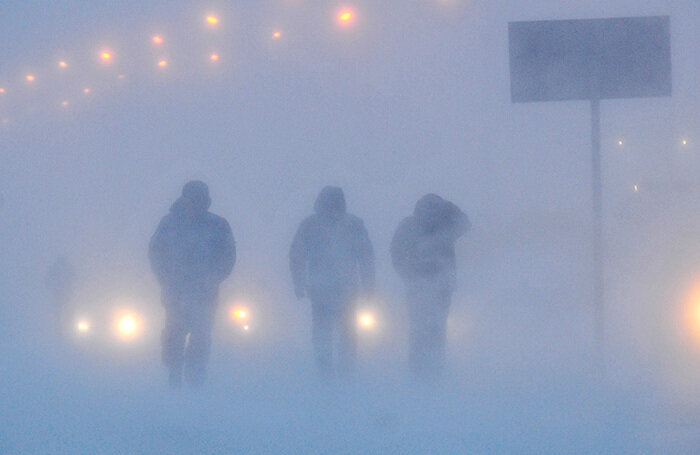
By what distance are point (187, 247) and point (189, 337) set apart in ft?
2.25

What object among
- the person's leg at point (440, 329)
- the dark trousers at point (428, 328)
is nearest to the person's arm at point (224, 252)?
the dark trousers at point (428, 328)

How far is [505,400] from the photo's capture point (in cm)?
480

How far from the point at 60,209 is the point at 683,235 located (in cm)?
1306

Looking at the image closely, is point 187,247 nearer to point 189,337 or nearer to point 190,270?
point 190,270

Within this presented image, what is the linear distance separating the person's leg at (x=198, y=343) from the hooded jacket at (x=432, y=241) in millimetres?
1574

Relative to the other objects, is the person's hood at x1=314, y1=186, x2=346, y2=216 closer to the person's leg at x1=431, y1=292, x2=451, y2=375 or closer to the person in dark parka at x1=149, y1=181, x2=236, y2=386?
the person in dark parka at x1=149, y1=181, x2=236, y2=386

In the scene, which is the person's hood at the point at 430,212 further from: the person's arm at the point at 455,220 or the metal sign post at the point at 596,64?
the metal sign post at the point at 596,64

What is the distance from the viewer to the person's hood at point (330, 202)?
5504 millimetres

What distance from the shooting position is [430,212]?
18.0 ft

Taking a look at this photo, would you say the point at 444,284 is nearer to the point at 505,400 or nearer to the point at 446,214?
the point at 446,214

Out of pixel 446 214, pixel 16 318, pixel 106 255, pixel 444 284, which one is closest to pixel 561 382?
pixel 444 284

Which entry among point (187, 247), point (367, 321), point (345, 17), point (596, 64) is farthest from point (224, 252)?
point (345, 17)

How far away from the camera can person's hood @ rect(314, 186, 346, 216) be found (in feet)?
18.1

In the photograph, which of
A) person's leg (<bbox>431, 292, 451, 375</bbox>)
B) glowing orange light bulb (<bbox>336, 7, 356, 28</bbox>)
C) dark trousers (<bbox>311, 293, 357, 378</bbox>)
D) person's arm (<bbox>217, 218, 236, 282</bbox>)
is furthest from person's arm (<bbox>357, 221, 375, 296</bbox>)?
glowing orange light bulb (<bbox>336, 7, 356, 28</bbox>)
